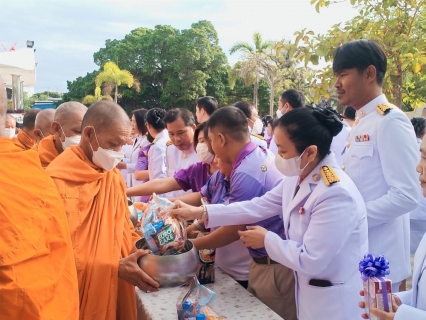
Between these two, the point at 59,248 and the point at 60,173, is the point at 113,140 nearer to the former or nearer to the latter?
the point at 60,173

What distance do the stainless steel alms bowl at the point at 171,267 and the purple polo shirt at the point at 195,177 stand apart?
1.37 metres

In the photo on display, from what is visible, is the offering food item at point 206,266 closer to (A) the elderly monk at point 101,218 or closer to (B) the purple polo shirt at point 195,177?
(A) the elderly monk at point 101,218

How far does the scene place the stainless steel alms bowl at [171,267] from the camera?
75.2 inches

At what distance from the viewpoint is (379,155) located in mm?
2451

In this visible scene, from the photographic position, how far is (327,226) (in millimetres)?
1874

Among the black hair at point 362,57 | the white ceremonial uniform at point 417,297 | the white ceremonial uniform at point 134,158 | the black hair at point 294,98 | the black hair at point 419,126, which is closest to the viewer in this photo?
the white ceremonial uniform at point 417,297

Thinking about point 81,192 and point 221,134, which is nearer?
point 81,192

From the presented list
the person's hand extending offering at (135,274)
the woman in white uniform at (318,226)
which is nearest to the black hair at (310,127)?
the woman in white uniform at (318,226)

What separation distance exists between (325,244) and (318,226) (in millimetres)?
87

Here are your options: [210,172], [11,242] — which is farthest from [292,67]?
[11,242]

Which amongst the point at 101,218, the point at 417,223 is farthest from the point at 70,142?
the point at 417,223

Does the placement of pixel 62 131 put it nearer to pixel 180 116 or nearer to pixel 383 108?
pixel 180 116

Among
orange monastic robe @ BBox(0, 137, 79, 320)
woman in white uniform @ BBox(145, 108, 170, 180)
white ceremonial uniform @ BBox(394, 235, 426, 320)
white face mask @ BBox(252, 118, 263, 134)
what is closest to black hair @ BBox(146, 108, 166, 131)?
woman in white uniform @ BBox(145, 108, 170, 180)

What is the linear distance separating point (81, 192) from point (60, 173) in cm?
16
